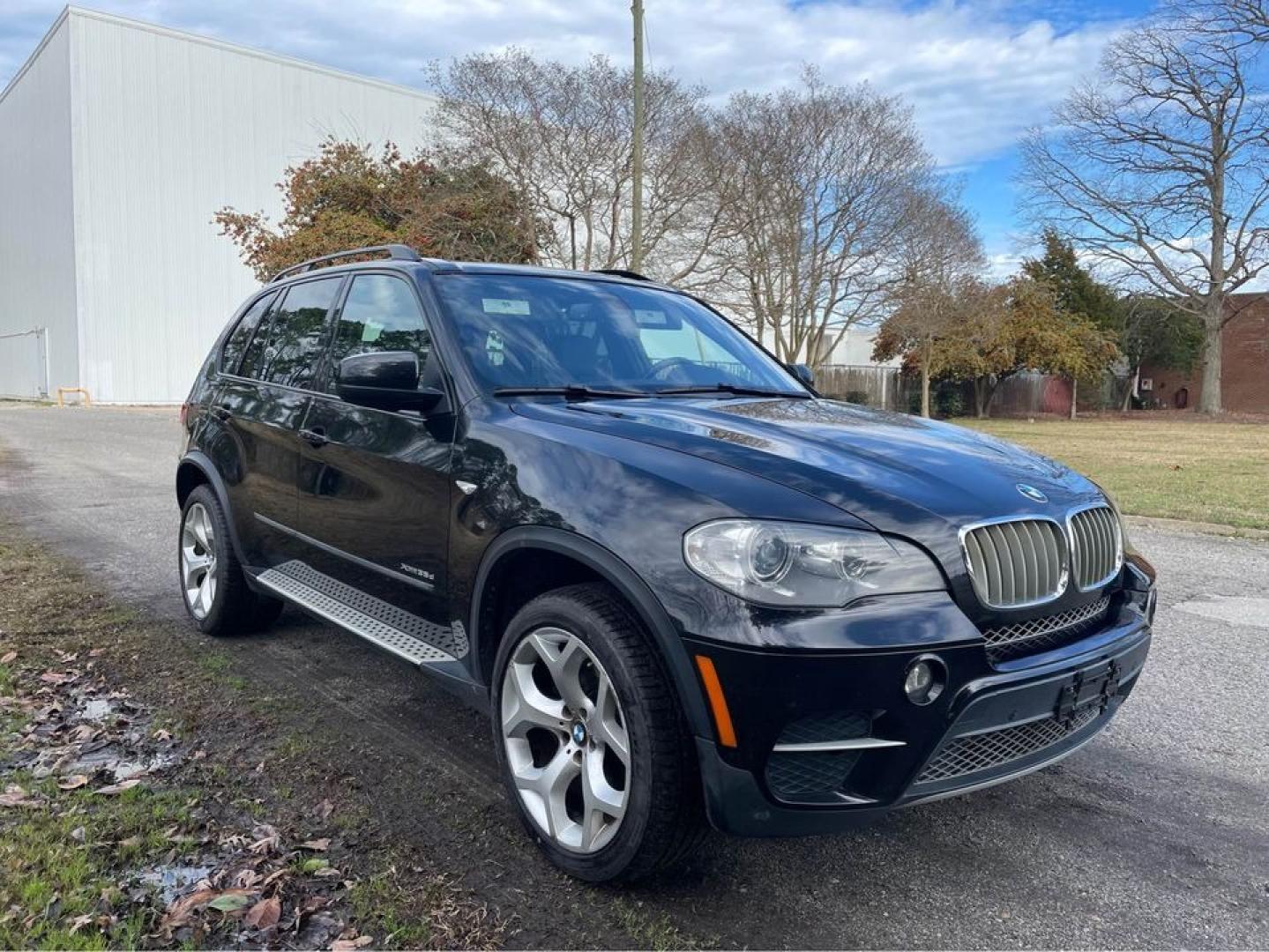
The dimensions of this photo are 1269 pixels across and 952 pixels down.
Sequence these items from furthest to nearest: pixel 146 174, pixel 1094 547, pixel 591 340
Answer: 1. pixel 146 174
2. pixel 591 340
3. pixel 1094 547

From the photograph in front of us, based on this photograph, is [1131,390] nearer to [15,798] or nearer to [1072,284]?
[1072,284]

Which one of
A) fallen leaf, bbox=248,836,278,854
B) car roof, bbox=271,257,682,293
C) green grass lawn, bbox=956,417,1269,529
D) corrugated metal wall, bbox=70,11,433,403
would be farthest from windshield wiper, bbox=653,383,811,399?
corrugated metal wall, bbox=70,11,433,403

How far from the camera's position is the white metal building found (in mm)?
36125

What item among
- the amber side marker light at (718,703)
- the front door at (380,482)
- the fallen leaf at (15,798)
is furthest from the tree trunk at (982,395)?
the fallen leaf at (15,798)

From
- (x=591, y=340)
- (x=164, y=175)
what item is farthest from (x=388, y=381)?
(x=164, y=175)

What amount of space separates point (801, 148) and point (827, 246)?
2.75m

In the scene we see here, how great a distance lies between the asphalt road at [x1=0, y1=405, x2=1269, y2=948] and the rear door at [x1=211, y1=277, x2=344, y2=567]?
0.69 m

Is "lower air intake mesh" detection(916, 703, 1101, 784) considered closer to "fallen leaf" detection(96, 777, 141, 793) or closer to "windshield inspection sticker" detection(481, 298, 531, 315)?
"windshield inspection sticker" detection(481, 298, 531, 315)

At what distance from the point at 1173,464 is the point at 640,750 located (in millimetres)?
15662

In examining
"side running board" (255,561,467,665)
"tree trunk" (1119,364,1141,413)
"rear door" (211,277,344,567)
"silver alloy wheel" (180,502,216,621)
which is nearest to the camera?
"side running board" (255,561,467,665)

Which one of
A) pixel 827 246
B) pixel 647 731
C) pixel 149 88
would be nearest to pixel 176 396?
pixel 149 88

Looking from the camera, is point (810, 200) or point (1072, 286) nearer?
point (810, 200)

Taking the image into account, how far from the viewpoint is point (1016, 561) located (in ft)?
8.48

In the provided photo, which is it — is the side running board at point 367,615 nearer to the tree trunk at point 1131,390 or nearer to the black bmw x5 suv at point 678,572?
the black bmw x5 suv at point 678,572
